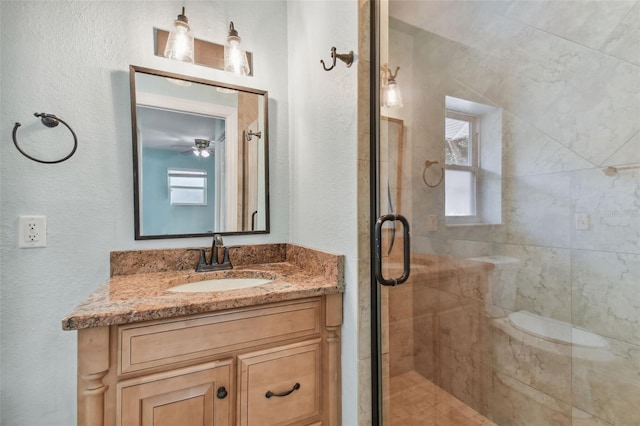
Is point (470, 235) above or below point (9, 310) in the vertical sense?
above

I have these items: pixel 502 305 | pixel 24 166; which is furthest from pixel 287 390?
pixel 24 166

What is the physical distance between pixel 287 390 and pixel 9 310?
1166 millimetres

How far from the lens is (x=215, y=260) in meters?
1.47

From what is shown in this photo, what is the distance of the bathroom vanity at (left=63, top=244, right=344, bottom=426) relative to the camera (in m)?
0.87

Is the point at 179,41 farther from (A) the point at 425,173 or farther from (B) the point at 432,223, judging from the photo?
(B) the point at 432,223

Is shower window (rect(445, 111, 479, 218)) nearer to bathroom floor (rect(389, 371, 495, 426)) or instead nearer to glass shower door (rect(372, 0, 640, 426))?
glass shower door (rect(372, 0, 640, 426))

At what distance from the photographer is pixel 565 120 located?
110cm

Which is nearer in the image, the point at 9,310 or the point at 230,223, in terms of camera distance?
the point at 9,310

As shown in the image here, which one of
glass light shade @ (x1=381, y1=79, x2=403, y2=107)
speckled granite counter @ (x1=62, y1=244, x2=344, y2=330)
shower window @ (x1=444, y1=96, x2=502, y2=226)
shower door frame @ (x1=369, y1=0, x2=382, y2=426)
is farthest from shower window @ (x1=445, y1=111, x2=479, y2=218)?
speckled granite counter @ (x1=62, y1=244, x2=344, y2=330)

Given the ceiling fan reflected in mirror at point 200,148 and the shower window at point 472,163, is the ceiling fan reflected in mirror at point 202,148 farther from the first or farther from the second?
the shower window at point 472,163

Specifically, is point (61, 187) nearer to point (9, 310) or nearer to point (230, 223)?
point (9, 310)

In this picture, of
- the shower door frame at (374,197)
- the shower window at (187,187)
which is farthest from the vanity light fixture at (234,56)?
the shower door frame at (374,197)

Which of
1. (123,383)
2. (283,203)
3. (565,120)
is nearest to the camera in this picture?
(123,383)

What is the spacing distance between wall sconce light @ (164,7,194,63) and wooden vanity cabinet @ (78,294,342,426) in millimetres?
1199
